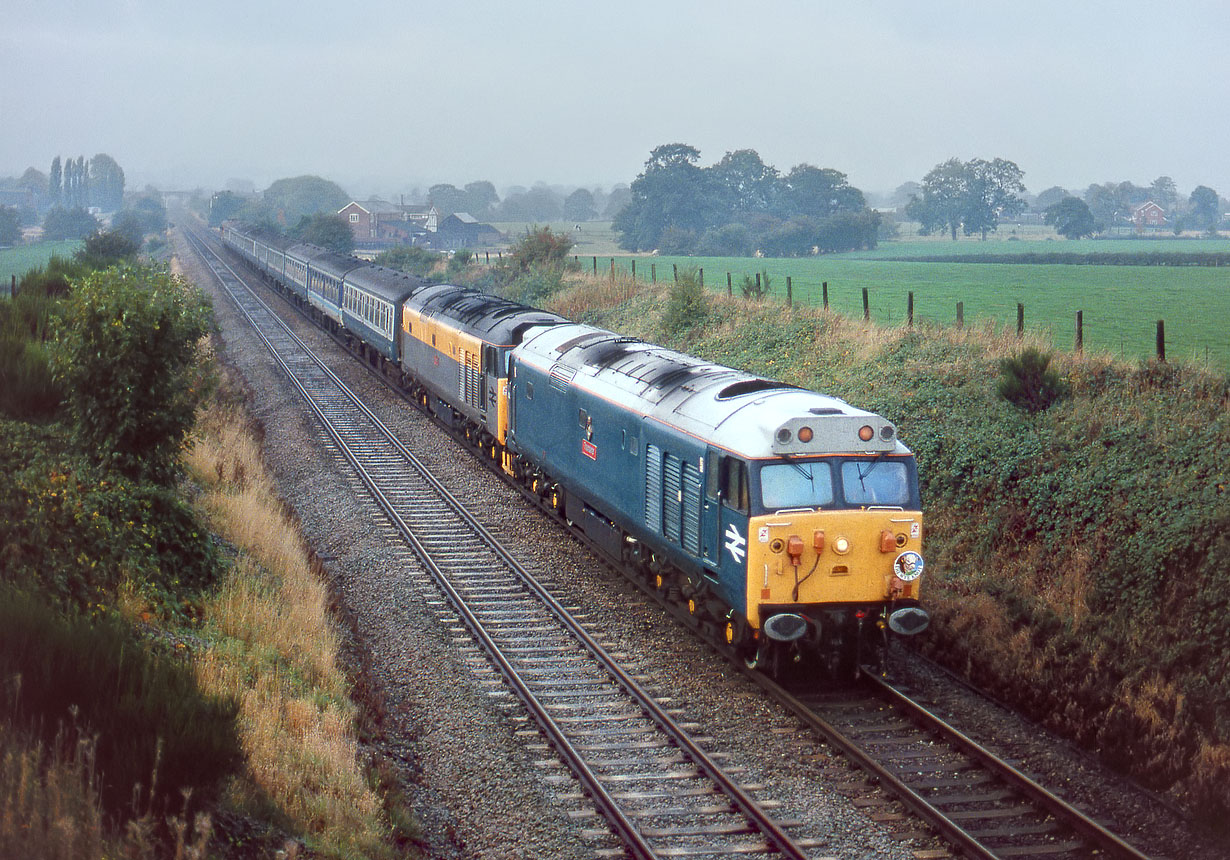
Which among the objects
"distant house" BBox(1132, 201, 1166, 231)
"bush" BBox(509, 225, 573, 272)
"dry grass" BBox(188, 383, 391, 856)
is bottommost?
"dry grass" BBox(188, 383, 391, 856)

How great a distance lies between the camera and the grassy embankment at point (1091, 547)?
38.6 feet

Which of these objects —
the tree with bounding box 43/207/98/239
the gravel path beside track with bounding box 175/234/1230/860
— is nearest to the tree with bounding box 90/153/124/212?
the tree with bounding box 43/207/98/239

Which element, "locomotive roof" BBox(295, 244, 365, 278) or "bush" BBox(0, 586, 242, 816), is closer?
"bush" BBox(0, 586, 242, 816)

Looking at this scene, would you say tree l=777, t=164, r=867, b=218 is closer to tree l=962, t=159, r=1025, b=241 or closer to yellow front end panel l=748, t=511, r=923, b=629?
tree l=962, t=159, r=1025, b=241

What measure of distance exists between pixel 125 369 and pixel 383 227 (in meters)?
125

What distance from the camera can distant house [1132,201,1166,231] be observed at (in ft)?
349

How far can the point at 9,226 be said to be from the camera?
84.4 m

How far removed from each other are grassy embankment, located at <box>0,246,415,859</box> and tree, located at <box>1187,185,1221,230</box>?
107 m

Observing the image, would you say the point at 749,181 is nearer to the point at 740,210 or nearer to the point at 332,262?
the point at 740,210

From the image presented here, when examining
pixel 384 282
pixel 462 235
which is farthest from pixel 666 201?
pixel 384 282

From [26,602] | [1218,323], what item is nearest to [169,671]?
[26,602]

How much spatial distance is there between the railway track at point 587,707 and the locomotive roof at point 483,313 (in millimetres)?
3546

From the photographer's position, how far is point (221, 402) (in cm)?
3156

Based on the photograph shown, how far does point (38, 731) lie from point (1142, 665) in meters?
11.0
